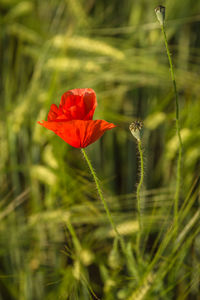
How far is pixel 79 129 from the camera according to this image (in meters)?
0.46

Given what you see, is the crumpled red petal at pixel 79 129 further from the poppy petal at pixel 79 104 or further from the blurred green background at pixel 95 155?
the blurred green background at pixel 95 155

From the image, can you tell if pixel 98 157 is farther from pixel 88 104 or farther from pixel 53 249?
pixel 88 104

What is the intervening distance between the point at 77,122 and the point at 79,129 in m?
0.01

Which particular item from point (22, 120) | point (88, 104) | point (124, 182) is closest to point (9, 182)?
point (22, 120)

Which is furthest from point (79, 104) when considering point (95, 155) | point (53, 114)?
point (95, 155)

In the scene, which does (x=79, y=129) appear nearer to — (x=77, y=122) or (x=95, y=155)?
(x=77, y=122)

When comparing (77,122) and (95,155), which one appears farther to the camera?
(95,155)

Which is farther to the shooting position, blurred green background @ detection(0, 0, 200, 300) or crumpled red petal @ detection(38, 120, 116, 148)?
blurred green background @ detection(0, 0, 200, 300)

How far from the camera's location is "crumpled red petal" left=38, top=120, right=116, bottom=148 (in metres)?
0.45

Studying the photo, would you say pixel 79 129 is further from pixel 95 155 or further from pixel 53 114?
pixel 95 155

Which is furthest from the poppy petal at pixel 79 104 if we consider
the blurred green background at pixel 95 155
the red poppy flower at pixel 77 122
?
the blurred green background at pixel 95 155

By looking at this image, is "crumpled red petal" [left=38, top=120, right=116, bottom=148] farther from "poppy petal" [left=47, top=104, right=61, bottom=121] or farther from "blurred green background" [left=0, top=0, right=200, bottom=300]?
"blurred green background" [left=0, top=0, right=200, bottom=300]

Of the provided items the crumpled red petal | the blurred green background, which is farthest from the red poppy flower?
the blurred green background

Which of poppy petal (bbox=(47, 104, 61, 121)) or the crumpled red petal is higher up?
poppy petal (bbox=(47, 104, 61, 121))
